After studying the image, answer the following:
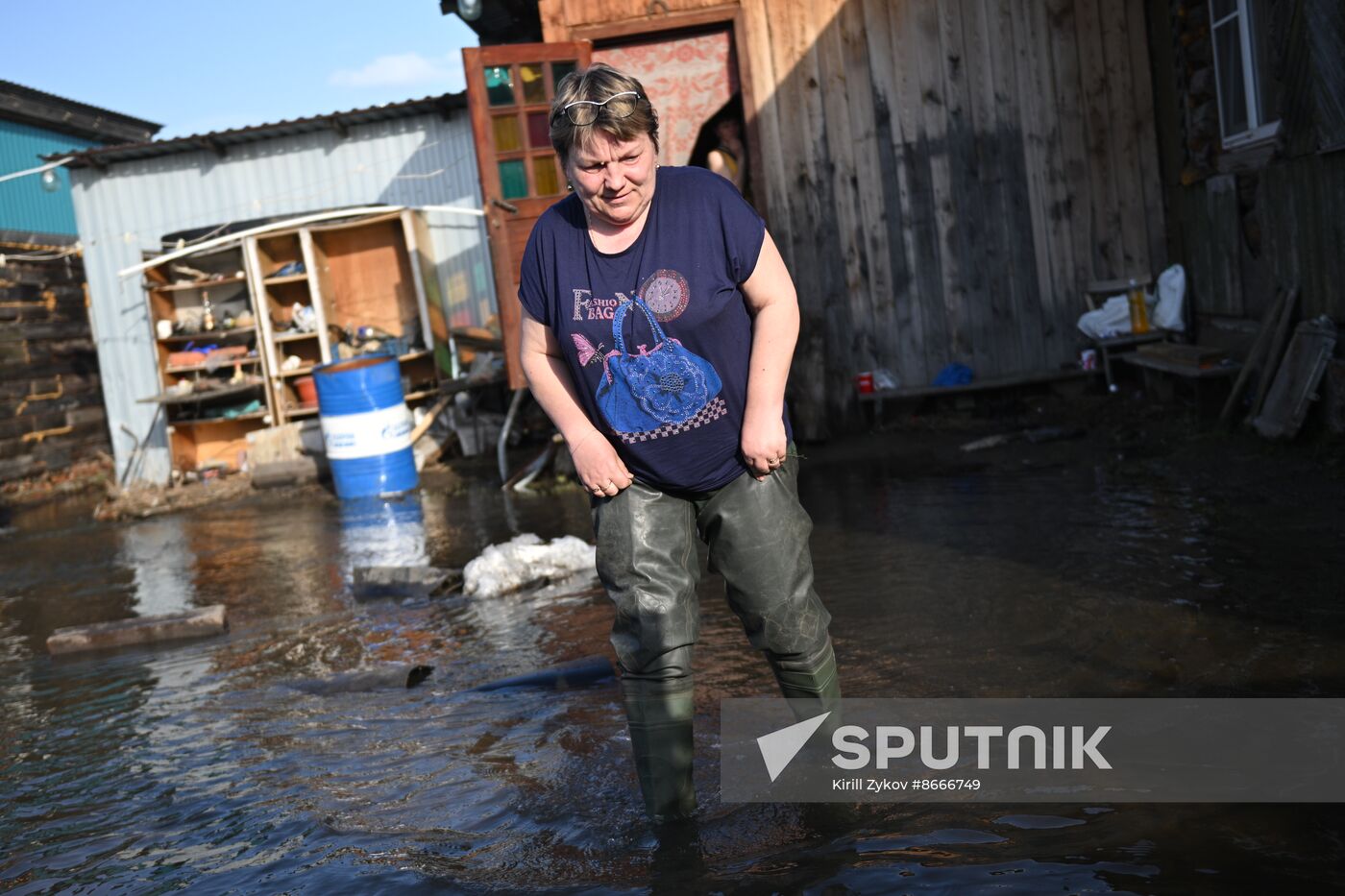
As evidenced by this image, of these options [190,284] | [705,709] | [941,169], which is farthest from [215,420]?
[705,709]

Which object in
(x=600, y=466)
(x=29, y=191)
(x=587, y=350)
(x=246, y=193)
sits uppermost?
(x=29, y=191)

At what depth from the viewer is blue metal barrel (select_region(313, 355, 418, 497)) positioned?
1061cm

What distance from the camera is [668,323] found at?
107 inches

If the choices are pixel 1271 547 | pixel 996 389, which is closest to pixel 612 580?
pixel 1271 547

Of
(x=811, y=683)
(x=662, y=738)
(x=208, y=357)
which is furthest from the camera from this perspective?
(x=208, y=357)

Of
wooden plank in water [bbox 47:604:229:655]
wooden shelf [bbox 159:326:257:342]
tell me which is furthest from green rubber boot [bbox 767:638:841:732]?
wooden shelf [bbox 159:326:257:342]

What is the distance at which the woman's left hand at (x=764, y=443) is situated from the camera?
108 inches

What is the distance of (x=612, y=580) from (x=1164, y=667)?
5.80ft

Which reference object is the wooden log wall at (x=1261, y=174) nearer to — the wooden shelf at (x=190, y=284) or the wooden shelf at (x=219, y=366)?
the wooden shelf at (x=219, y=366)

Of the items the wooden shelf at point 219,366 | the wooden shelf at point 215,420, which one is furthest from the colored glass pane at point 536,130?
the wooden shelf at point 215,420

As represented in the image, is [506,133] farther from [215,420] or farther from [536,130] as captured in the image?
[215,420]

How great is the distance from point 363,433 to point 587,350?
8.23 metres

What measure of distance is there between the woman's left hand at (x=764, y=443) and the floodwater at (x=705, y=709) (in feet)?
2.93

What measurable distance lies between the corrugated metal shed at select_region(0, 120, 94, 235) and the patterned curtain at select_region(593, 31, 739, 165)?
12025 millimetres
